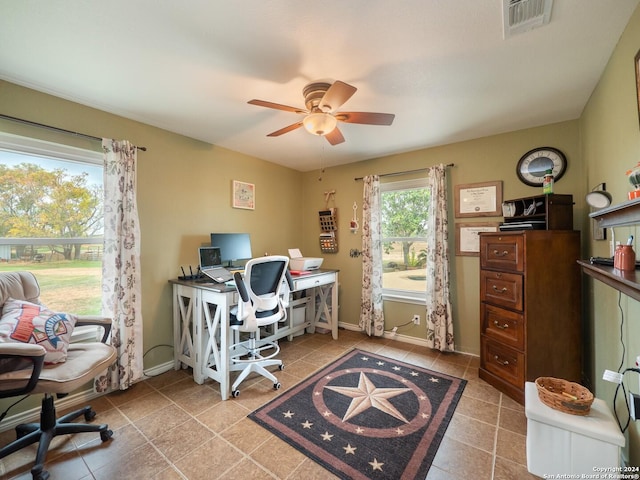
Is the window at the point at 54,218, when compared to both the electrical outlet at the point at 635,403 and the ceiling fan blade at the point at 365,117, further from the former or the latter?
the electrical outlet at the point at 635,403

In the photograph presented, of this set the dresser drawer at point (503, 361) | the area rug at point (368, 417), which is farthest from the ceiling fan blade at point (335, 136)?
the dresser drawer at point (503, 361)

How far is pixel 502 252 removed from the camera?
2248 millimetres

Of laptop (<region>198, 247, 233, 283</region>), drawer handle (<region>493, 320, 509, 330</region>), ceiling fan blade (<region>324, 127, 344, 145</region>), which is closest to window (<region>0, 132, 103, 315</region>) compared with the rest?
laptop (<region>198, 247, 233, 283</region>)

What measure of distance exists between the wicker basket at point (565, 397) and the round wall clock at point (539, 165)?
5.97ft

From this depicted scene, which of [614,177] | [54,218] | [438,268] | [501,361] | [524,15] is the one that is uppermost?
[524,15]

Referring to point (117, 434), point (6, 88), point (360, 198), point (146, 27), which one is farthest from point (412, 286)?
point (6, 88)

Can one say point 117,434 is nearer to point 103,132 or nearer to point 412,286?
point 103,132

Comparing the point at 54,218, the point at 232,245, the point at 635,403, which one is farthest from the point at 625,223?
the point at 54,218

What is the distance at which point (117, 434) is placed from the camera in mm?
1728

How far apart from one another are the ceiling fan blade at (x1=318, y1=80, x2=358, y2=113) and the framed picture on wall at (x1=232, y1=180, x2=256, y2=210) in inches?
72.0

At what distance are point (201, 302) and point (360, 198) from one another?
236cm

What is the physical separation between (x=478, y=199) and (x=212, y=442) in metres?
3.17

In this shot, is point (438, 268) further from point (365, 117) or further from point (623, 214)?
point (623, 214)

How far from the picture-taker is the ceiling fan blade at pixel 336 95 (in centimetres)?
149
